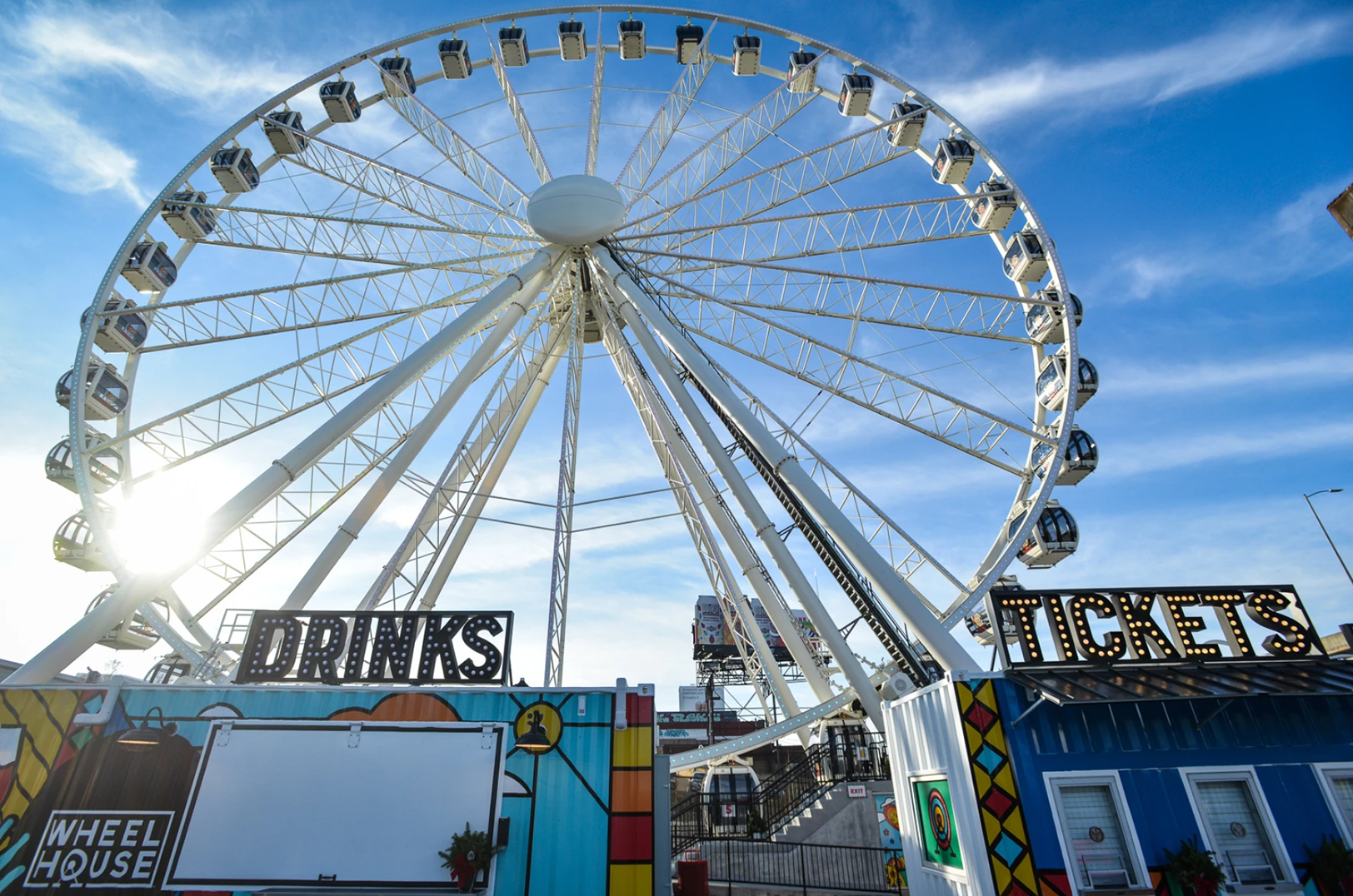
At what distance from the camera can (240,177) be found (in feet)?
63.7

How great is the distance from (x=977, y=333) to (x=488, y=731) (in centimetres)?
1527

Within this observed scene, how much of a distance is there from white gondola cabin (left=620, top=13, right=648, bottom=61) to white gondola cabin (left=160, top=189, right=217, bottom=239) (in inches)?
488

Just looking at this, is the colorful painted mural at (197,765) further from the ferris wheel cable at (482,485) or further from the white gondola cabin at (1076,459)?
the white gondola cabin at (1076,459)

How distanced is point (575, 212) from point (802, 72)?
25.9 feet

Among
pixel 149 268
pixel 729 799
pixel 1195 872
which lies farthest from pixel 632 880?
pixel 149 268

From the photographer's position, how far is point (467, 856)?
8633 millimetres

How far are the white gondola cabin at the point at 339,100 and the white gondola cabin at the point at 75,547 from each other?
12.4 meters

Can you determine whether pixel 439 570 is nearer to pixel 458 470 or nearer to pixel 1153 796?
pixel 458 470

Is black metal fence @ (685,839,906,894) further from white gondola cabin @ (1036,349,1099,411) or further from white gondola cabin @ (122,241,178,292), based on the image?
white gondola cabin @ (122,241,178,292)

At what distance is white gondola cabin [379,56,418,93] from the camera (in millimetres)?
20391

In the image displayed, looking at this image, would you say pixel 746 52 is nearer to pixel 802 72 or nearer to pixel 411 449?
pixel 802 72

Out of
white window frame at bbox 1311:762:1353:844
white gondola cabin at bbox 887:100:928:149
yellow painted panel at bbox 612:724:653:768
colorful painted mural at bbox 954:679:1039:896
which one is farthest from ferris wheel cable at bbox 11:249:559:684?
white window frame at bbox 1311:762:1353:844

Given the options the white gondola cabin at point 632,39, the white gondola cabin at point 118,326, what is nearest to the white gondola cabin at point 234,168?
the white gondola cabin at point 118,326

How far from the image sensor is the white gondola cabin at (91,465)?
1667 centimetres
